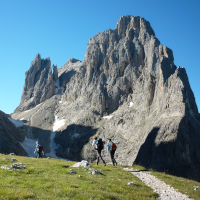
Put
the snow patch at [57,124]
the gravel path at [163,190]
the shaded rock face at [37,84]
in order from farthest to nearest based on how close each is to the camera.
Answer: the shaded rock face at [37,84], the snow patch at [57,124], the gravel path at [163,190]

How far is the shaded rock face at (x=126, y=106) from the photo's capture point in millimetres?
45438

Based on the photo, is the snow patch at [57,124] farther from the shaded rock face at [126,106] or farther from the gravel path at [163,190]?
the gravel path at [163,190]

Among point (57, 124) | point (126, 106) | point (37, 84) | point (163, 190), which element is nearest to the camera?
point (163, 190)

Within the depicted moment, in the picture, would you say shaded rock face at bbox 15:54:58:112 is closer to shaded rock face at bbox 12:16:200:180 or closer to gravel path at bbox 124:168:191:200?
shaded rock face at bbox 12:16:200:180

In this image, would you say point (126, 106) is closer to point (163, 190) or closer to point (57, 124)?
point (57, 124)

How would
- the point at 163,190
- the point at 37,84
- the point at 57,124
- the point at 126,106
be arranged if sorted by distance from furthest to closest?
the point at 37,84 < the point at 57,124 < the point at 126,106 < the point at 163,190

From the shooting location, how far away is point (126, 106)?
272 ft

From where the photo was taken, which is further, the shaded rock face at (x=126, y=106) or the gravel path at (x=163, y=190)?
the shaded rock face at (x=126, y=106)

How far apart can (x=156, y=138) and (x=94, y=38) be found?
271 feet

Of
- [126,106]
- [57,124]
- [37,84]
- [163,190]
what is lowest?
[163,190]

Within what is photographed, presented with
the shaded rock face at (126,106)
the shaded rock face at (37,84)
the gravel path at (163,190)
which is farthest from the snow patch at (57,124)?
the gravel path at (163,190)

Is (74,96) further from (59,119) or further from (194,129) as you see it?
(194,129)

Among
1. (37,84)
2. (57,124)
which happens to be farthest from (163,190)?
(37,84)

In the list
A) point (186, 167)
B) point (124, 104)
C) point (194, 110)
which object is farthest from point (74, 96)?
point (186, 167)
